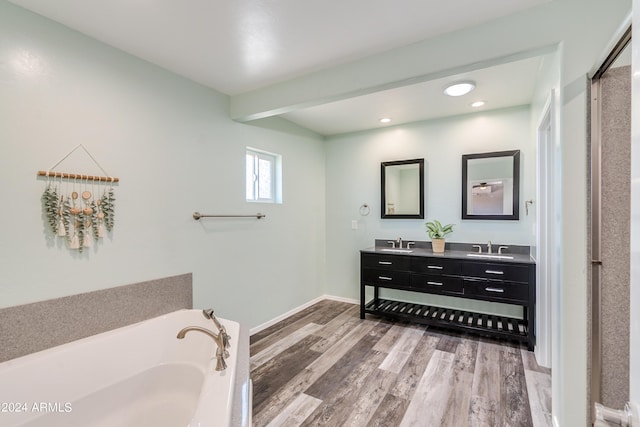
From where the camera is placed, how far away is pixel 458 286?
9.84ft

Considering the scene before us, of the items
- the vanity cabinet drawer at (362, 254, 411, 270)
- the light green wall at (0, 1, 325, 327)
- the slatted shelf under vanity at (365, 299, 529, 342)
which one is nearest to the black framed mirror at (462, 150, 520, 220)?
the vanity cabinet drawer at (362, 254, 411, 270)

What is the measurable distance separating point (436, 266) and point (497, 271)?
55 cm

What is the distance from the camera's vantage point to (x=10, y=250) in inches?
62.4

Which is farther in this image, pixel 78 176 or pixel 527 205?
pixel 527 205

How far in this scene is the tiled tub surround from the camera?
1.60 metres

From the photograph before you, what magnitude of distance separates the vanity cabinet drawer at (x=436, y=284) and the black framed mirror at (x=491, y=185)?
795mm

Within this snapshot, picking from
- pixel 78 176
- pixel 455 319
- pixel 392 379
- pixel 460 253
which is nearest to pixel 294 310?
pixel 392 379

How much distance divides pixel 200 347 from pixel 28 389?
32.3 inches

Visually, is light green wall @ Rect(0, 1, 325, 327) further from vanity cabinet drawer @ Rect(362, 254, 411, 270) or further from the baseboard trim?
vanity cabinet drawer @ Rect(362, 254, 411, 270)

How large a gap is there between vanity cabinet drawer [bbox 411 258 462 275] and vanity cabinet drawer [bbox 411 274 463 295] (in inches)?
2.1

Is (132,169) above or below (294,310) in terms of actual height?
above

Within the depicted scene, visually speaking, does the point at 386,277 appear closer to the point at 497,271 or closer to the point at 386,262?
the point at 386,262

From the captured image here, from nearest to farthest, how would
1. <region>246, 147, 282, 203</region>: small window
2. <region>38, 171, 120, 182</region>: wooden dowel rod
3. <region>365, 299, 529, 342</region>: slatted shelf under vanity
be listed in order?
<region>38, 171, 120, 182</region>: wooden dowel rod → <region>365, 299, 529, 342</region>: slatted shelf under vanity → <region>246, 147, 282, 203</region>: small window

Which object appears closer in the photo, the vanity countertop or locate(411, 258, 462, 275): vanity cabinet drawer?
the vanity countertop
